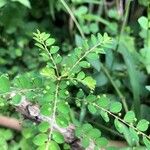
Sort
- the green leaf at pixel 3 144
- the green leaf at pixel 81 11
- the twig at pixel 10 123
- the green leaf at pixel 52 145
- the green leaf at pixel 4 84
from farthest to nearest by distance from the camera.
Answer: the green leaf at pixel 81 11, the twig at pixel 10 123, the green leaf at pixel 3 144, the green leaf at pixel 4 84, the green leaf at pixel 52 145

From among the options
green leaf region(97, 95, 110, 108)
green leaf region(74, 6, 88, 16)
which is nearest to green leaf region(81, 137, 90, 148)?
green leaf region(97, 95, 110, 108)

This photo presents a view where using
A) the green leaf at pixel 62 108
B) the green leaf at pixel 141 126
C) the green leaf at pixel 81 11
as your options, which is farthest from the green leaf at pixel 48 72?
the green leaf at pixel 81 11

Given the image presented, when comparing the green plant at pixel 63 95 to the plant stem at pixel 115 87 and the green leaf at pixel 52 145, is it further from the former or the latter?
the plant stem at pixel 115 87

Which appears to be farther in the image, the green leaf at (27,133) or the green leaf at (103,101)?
the green leaf at (27,133)

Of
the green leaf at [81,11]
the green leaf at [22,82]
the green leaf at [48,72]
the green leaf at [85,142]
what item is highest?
the green leaf at [48,72]

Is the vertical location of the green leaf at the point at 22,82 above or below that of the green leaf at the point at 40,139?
above

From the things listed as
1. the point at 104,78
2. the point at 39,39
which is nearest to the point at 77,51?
the point at 39,39

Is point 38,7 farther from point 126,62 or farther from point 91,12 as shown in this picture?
point 126,62

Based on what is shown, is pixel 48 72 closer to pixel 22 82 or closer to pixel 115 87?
pixel 22 82

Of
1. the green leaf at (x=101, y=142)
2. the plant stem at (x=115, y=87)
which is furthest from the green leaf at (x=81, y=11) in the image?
the green leaf at (x=101, y=142)

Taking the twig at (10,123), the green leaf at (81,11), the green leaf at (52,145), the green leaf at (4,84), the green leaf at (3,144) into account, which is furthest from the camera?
the green leaf at (81,11)
